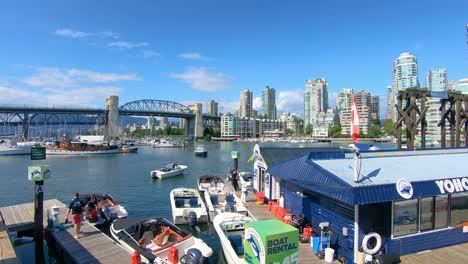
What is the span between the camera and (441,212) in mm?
13203

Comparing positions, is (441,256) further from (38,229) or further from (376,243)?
(38,229)

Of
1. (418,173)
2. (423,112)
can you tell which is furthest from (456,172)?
(423,112)

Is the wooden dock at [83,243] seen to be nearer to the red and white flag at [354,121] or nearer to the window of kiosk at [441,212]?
the red and white flag at [354,121]

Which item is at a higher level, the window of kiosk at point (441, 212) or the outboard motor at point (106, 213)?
the window of kiosk at point (441, 212)

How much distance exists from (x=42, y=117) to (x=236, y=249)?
199 metres

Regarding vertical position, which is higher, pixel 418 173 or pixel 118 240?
pixel 418 173

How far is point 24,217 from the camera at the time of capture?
19188mm

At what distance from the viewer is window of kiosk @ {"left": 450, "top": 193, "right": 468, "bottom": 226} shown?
13461 mm

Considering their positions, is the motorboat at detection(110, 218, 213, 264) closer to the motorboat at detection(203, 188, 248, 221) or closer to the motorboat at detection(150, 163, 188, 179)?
the motorboat at detection(203, 188, 248, 221)

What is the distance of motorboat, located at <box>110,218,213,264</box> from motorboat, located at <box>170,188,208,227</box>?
16.9ft

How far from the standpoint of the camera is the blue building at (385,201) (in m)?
11.7

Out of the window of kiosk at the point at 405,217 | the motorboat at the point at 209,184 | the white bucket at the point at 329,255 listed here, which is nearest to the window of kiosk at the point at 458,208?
the window of kiosk at the point at 405,217

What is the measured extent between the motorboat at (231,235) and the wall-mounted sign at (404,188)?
20.6ft

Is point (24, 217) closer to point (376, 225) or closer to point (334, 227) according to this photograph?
point (334, 227)
